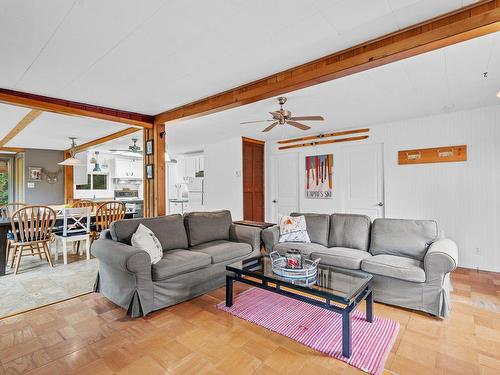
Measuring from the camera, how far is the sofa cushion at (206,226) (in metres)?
3.62

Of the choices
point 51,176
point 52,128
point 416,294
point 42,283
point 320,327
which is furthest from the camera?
point 51,176

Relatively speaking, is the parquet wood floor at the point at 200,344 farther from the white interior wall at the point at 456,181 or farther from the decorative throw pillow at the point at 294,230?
the white interior wall at the point at 456,181

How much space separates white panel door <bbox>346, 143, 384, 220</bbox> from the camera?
4883mm

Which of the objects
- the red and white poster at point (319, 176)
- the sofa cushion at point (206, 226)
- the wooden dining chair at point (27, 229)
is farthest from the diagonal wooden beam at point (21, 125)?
the red and white poster at point (319, 176)

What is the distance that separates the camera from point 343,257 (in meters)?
3.07

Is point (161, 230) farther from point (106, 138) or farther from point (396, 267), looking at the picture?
point (106, 138)

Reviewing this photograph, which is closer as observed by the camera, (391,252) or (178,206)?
(391,252)

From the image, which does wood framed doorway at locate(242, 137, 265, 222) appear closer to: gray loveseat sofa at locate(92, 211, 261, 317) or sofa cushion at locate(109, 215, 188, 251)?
gray loveseat sofa at locate(92, 211, 261, 317)

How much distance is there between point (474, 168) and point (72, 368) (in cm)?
510

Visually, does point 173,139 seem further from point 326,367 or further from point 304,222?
point 326,367

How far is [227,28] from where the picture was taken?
6.39ft

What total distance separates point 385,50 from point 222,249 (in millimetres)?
2571

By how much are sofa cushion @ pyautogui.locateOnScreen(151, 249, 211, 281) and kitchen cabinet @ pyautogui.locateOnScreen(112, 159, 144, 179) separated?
5827mm

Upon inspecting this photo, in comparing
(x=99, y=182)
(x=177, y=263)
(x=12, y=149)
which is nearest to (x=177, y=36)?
(x=177, y=263)
